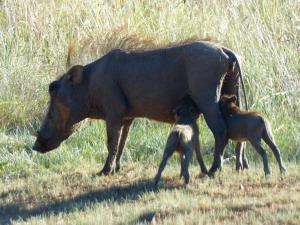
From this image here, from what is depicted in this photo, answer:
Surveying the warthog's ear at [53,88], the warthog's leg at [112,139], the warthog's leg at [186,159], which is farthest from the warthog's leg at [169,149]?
the warthog's ear at [53,88]

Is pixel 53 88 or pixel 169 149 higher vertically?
pixel 53 88

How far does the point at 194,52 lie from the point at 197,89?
0.38 metres

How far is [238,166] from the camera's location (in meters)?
9.20

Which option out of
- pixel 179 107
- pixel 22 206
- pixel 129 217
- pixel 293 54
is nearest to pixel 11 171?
pixel 22 206

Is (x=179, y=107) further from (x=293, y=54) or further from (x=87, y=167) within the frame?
(x=293, y=54)

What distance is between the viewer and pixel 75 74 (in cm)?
958

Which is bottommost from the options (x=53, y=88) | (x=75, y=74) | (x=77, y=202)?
(x=77, y=202)

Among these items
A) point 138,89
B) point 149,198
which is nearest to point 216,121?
point 138,89

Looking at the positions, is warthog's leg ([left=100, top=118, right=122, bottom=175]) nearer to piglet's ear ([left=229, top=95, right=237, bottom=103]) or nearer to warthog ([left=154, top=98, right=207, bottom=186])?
warthog ([left=154, top=98, right=207, bottom=186])

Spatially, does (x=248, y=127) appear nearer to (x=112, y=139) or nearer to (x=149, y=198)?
(x=149, y=198)

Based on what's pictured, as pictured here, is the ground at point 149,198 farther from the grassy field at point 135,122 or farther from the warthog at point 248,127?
the warthog at point 248,127

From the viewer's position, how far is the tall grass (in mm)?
10734

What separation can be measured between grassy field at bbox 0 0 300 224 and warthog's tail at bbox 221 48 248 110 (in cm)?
85

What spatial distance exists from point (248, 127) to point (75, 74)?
2080 mm
